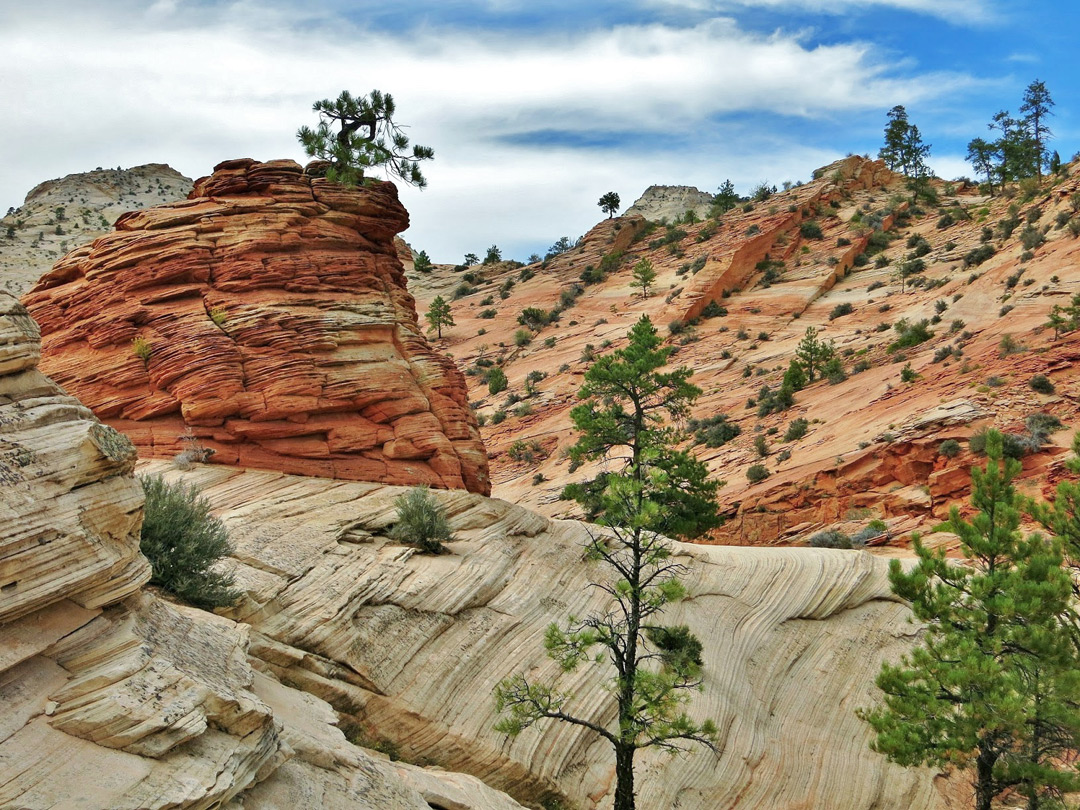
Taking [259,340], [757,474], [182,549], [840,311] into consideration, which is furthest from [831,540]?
[840,311]

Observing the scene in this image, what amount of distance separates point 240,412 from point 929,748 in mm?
13322

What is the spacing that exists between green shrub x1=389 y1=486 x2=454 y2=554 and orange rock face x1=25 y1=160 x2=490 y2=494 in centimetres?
215

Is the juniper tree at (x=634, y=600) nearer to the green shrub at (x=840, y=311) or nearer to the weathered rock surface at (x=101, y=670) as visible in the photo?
the weathered rock surface at (x=101, y=670)

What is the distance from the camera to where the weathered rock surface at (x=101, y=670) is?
6.12m

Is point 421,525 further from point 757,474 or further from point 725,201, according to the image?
point 725,201

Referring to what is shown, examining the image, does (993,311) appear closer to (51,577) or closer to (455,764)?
(455,764)

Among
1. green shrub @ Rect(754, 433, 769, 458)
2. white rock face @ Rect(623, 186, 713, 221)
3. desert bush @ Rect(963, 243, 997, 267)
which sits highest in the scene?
white rock face @ Rect(623, 186, 713, 221)

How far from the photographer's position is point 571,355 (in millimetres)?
58156

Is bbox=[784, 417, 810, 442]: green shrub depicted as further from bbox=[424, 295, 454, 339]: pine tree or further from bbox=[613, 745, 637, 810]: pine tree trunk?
bbox=[424, 295, 454, 339]: pine tree

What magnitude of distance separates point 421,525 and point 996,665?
31.0 feet

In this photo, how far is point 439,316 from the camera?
68188 millimetres

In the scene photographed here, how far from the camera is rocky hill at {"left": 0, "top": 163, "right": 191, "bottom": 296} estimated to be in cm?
4831

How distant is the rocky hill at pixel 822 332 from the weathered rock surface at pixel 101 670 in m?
22.2

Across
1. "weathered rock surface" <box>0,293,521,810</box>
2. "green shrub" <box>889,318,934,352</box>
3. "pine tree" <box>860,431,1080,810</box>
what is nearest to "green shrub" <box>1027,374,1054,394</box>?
"green shrub" <box>889,318,934,352</box>
